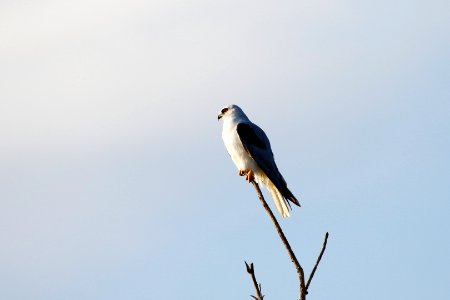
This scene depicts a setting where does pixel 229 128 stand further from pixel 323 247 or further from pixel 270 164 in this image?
pixel 323 247

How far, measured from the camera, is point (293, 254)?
232 inches

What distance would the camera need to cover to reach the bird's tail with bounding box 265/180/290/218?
12.1m

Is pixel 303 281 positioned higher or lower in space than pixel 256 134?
lower

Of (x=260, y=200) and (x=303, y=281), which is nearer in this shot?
(x=303, y=281)

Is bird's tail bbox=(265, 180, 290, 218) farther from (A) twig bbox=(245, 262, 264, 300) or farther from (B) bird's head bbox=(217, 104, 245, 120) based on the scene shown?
(A) twig bbox=(245, 262, 264, 300)

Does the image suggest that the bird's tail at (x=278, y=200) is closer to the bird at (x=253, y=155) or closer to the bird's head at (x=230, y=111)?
the bird at (x=253, y=155)

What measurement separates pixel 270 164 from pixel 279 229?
6.85m

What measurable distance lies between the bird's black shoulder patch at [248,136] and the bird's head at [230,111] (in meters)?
0.69

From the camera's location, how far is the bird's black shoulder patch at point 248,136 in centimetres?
1287

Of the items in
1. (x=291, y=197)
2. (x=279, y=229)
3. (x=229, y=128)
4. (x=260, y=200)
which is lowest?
(x=279, y=229)

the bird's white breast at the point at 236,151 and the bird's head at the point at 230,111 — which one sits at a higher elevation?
the bird's head at the point at 230,111

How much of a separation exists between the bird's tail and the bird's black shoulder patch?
536mm

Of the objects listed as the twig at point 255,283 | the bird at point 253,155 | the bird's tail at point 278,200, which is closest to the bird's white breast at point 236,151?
the bird at point 253,155

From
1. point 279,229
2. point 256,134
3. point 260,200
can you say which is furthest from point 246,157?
point 279,229
